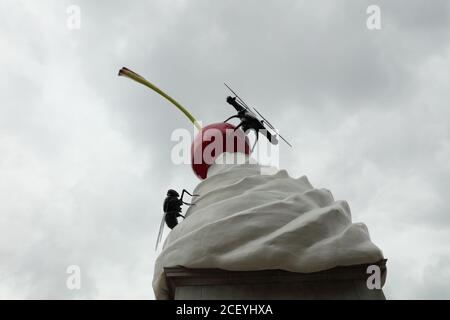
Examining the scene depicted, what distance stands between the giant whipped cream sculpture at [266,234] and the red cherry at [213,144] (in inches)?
93.2

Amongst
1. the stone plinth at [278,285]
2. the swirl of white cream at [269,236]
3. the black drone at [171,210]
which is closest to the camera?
the swirl of white cream at [269,236]

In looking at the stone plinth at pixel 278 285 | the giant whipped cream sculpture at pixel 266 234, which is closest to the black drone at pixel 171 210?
the giant whipped cream sculpture at pixel 266 234

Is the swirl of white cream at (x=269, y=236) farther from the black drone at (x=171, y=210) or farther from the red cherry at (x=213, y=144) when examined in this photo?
the red cherry at (x=213, y=144)

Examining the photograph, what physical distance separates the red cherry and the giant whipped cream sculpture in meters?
2.37

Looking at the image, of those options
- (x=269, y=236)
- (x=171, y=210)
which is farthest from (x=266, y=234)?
(x=171, y=210)

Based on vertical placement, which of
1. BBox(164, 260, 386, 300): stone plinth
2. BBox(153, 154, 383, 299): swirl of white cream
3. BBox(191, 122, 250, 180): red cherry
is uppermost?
BBox(191, 122, 250, 180): red cherry

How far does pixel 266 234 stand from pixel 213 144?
4467mm

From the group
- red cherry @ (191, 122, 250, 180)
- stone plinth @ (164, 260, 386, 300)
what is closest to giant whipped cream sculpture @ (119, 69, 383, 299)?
stone plinth @ (164, 260, 386, 300)

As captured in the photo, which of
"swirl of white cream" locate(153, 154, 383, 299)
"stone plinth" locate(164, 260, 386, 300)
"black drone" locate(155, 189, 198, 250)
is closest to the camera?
"swirl of white cream" locate(153, 154, 383, 299)

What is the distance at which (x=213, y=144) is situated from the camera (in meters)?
11.0

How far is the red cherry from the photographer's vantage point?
35.9 ft

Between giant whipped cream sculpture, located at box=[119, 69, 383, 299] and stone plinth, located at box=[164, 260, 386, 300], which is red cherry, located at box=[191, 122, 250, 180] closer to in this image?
giant whipped cream sculpture, located at box=[119, 69, 383, 299]

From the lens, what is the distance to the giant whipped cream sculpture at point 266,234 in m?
6.59

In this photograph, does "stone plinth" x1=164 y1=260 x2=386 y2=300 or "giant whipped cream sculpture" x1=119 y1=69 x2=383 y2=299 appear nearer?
"giant whipped cream sculpture" x1=119 y1=69 x2=383 y2=299
